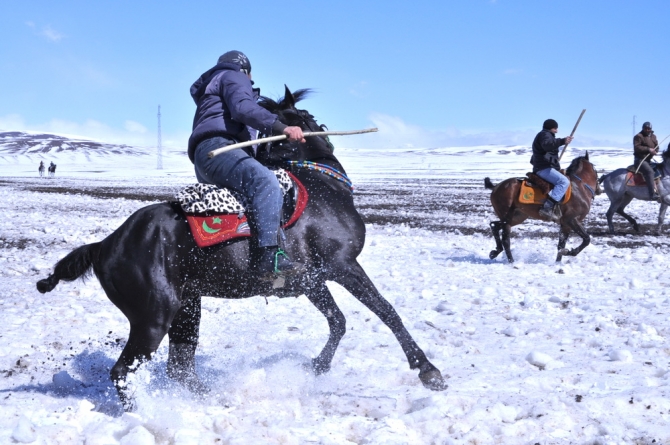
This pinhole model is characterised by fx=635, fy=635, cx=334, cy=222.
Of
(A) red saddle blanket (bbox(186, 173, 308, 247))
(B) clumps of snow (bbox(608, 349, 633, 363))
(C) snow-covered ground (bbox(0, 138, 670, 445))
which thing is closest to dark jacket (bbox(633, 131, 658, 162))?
(C) snow-covered ground (bbox(0, 138, 670, 445))

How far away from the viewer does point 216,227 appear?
4680mm

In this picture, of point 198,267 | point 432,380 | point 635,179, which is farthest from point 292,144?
point 635,179

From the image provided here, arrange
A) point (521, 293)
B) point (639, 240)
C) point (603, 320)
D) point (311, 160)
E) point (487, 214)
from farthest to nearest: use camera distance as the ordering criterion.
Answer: point (487, 214) < point (639, 240) < point (521, 293) < point (603, 320) < point (311, 160)

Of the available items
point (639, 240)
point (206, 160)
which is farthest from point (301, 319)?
point (639, 240)

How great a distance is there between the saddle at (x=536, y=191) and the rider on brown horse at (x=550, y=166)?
84mm

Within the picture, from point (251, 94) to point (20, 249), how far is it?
909 cm

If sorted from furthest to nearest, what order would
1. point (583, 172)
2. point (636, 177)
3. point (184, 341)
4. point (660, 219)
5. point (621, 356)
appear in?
point (636, 177)
point (660, 219)
point (583, 172)
point (621, 356)
point (184, 341)

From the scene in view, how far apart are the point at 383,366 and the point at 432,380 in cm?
73

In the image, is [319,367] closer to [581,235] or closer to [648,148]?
[581,235]

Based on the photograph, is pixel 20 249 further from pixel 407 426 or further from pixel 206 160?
pixel 407 426

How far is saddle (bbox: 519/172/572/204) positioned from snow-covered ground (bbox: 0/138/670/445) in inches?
82.3

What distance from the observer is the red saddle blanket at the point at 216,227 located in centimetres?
464

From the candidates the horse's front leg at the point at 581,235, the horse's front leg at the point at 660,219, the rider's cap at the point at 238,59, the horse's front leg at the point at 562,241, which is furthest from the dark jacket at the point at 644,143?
the rider's cap at the point at 238,59

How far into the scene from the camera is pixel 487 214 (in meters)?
21.4
